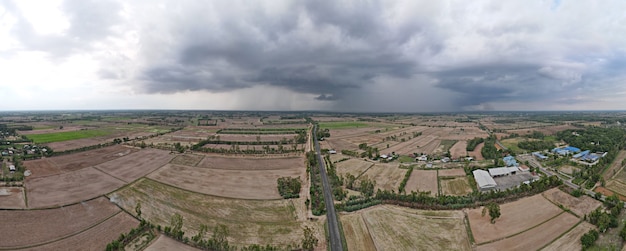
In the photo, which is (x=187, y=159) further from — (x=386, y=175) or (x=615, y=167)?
(x=615, y=167)

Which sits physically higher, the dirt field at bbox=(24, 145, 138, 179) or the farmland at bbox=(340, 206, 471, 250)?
the dirt field at bbox=(24, 145, 138, 179)

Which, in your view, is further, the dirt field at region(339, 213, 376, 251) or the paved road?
the paved road

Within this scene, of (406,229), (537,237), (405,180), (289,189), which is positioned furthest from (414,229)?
(289,189)

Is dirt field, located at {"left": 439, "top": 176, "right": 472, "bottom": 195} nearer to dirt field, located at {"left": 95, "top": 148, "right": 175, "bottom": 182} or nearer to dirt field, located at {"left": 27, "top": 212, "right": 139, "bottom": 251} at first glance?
dirt field, located at {"left": 27, "top": 212, "right": 139, "bottom": 251}

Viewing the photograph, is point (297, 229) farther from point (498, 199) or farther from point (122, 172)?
point (122, 172)

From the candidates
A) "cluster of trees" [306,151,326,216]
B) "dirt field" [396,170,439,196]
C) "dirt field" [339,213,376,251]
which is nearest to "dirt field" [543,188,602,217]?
"dirt field" [396,170,439,196]
